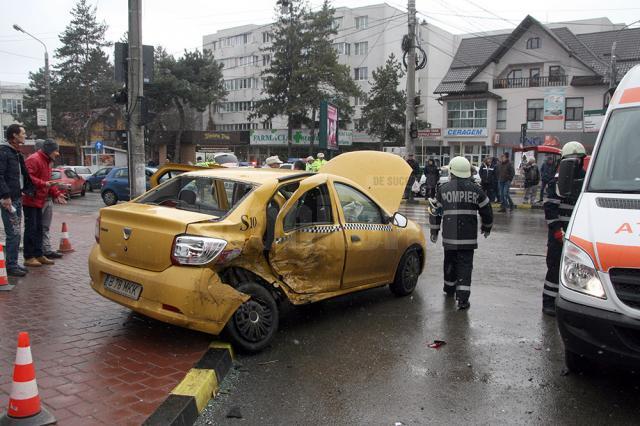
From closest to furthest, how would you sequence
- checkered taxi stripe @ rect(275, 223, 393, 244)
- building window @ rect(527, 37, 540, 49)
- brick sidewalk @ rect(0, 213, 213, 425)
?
brick sidewalk @ rect(0, 213, 213, 425) < checkered taxi stripe @ rect(275, 223, 393, 244) < building window @ rect(527, 37, 540, 49)

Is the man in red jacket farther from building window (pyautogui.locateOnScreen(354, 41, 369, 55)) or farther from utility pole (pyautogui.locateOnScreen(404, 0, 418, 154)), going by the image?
building window (pyautogui.locateOnScreen(354, 41, 369, 55))

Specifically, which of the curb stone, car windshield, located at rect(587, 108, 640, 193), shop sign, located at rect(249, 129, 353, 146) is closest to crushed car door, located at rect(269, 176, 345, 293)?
the curb stone

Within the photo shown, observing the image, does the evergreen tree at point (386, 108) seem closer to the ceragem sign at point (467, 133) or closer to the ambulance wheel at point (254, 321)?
the ceragem sign at point (467, 133)

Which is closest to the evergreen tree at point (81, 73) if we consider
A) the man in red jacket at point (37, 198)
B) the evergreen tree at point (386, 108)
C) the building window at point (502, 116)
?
the evergreen tree at point (386, 108)

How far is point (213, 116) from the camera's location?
75812mm

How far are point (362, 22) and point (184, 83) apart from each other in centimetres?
2432

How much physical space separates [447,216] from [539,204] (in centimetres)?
1459

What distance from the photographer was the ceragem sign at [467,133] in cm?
4436

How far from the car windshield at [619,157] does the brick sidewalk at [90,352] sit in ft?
11.8

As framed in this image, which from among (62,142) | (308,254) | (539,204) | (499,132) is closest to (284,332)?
(308,254)

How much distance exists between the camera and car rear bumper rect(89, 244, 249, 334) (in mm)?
4383

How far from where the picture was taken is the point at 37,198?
24.5 ft

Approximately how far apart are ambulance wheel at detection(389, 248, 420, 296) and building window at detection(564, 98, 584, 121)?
3927 centimetres

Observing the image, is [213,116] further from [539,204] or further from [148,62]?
[148,62]
